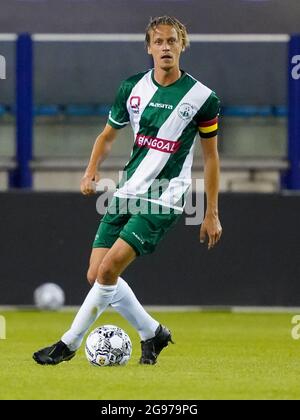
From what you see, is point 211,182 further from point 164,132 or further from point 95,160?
point 95,160

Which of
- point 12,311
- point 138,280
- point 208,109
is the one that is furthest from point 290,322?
point 208,109

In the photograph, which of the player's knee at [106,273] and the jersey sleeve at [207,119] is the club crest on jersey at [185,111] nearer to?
the jersey sleeve at [207,119]

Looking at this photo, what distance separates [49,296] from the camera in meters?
14.7

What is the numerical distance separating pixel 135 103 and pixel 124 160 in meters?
6.78

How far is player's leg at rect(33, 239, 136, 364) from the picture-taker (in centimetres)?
838

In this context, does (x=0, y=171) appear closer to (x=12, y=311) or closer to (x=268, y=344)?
(x=12, y=311)

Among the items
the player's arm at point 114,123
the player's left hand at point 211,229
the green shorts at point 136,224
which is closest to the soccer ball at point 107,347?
A: the green shorts at point 136,224

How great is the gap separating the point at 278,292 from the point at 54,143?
3.22 meters

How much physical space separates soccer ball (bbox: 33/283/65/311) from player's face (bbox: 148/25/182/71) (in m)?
6.31

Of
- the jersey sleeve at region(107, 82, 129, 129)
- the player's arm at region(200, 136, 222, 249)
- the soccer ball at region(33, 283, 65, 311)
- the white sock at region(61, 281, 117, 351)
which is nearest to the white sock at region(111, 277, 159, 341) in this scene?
the white sock at region(61, 281, 117, 351)

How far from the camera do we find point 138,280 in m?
14.6

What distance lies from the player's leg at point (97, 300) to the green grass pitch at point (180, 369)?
11cm

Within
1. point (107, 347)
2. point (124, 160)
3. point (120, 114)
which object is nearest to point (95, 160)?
point (120, 114)

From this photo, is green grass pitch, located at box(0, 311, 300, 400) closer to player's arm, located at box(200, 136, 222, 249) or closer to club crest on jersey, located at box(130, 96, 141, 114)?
player's arm, located at box(200, 136, 222, 249)
